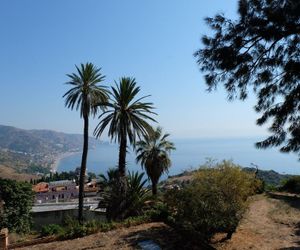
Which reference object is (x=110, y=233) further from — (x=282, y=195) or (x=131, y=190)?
(x=282, y=195)

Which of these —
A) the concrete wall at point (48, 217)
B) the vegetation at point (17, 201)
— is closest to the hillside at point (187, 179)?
the concrete wall at point (48, 217)

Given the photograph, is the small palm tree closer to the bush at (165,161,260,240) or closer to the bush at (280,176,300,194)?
the bush at (165,161,260,240)

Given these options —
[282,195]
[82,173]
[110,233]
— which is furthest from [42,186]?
[110,233]

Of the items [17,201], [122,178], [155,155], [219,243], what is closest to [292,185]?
[155,155]

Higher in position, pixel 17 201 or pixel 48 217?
pixel 17 201

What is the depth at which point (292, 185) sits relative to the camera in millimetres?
26297

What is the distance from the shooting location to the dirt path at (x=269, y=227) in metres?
12.1

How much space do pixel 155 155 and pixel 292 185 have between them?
917cm

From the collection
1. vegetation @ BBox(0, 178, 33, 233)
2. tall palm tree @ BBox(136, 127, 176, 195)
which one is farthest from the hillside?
vegetation @ BBox(0, 178, 33, 233)

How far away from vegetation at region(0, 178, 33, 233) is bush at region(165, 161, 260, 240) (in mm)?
19982

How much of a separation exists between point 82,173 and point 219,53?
21623mm

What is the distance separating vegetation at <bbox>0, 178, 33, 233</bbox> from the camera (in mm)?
29438

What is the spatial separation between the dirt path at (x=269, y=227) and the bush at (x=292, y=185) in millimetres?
4743

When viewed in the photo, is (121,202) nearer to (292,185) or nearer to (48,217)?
(292,185)
